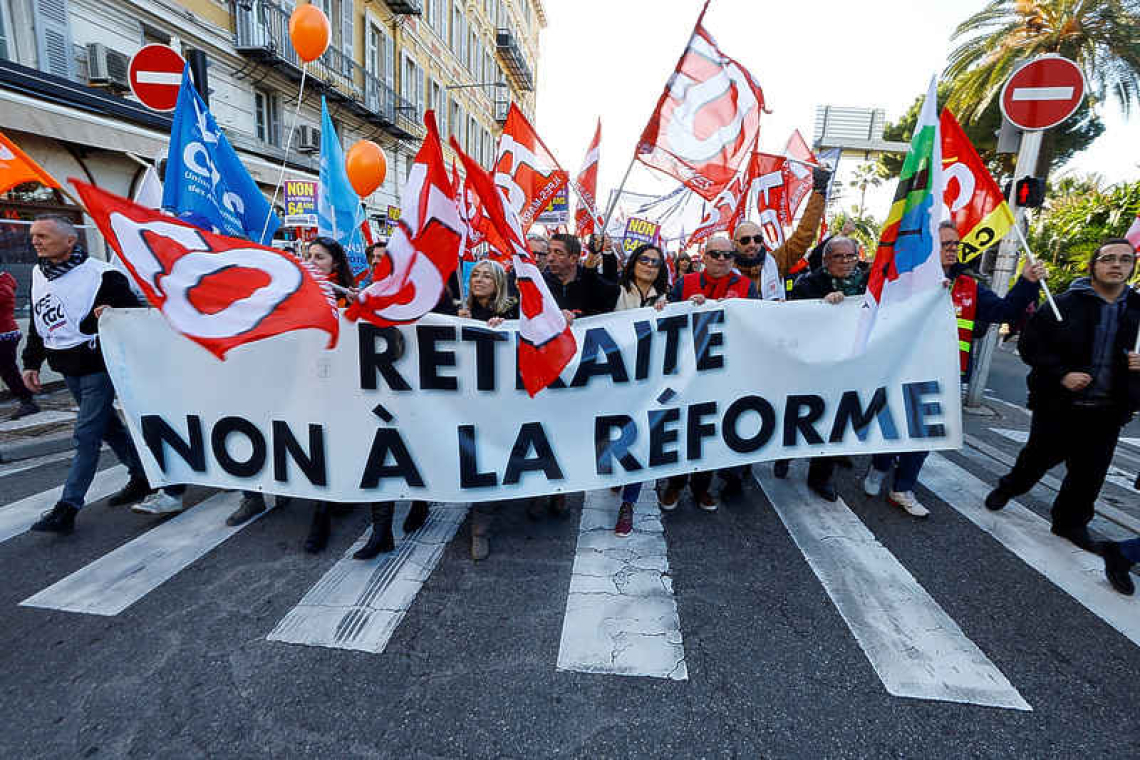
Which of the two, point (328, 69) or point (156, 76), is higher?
point (328, 69)

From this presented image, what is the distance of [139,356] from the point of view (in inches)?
138

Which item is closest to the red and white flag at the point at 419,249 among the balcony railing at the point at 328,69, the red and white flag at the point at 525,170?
the red and white flag at the point at 525,170

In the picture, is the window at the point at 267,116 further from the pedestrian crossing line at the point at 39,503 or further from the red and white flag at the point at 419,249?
the red and white flag at the point at 419,249

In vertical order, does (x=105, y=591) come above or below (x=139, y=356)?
below

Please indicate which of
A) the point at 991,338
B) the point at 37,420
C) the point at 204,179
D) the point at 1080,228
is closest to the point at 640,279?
the point at 204,179

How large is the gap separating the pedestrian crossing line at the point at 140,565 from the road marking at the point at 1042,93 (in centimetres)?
757

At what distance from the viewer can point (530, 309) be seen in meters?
3.07

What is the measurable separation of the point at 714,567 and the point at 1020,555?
191cm

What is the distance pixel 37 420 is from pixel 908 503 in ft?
27.0

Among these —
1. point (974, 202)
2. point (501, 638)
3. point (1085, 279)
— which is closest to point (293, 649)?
point (501, 638)

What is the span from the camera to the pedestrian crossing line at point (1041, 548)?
9.75 ft

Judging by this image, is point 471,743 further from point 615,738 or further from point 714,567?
point 714,567

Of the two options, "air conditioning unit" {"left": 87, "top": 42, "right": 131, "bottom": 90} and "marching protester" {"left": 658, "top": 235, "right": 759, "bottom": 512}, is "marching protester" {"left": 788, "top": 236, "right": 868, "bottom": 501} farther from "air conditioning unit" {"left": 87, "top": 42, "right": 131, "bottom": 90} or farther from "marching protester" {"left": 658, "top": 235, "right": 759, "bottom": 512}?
"air conditioning unit" {"left": 87, "top": 42, "right": 131, "bottom": 90}

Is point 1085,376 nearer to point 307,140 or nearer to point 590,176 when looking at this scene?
point 590,176
